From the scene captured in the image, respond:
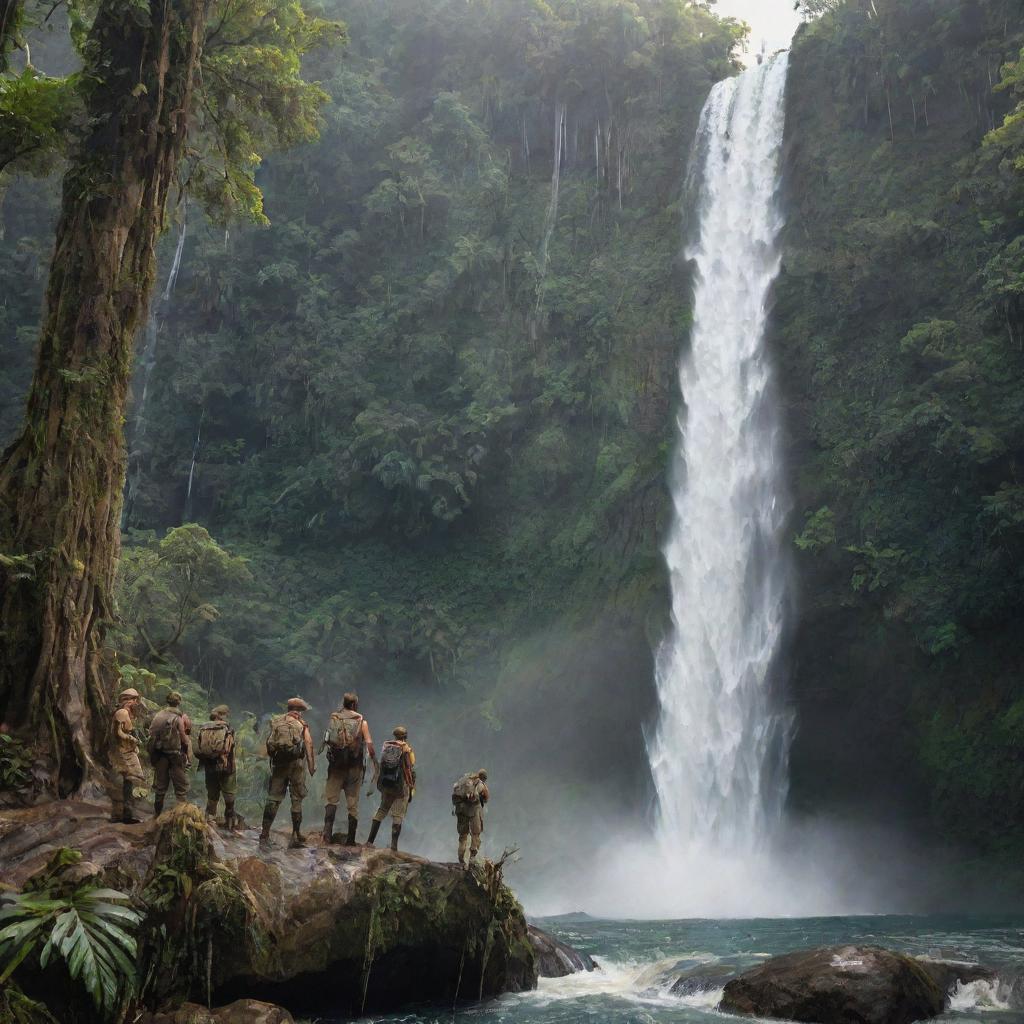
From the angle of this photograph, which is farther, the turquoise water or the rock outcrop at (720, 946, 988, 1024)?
the turquoise water

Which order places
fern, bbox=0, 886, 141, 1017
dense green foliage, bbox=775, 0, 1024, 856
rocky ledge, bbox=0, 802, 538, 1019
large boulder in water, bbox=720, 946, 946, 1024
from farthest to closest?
dense green foliage, bbox=775, 0, 1024, 856, large boulder in water, bbox=720, 946, 946, 1024, rocky ledge, bbox=0, 802, 538, 1019, fern, bbox=0, 886, 141, 1017

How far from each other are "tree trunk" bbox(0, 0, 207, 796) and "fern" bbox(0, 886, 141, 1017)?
4166 millimetres

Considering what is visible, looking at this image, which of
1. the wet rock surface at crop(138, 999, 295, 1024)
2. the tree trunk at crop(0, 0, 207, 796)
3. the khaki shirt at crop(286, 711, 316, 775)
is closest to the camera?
the wet rock surface at crop(138, 999, 295, 1024)

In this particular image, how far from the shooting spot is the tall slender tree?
11070mm

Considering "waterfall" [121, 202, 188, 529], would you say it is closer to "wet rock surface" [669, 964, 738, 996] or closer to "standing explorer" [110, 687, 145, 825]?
"standing explorer" [110, 687, 145, 825]

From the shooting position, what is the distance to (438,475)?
29.2m

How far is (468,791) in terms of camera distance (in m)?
11.2

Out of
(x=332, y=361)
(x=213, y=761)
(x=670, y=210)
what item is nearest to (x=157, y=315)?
(x=332, y=361)

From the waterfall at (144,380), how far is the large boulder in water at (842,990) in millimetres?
25424

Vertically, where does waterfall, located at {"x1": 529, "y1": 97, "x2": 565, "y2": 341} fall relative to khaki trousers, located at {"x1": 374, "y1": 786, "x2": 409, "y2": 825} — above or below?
above

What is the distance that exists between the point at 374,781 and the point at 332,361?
75.8ft

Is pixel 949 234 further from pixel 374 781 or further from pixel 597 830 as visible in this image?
pixel 374 781

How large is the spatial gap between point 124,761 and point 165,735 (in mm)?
458

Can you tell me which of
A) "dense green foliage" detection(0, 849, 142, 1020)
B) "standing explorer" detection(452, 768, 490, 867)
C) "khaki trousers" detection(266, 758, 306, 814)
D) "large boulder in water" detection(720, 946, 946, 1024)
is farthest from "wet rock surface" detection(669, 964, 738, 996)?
"dense green foliage" detection(0, 849, 142, 1020)
